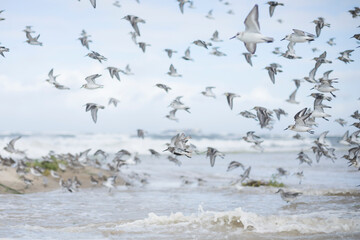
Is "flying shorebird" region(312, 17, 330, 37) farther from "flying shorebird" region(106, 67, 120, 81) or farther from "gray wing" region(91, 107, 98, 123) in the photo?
"gray wing" region(91, 107, 98, 123)

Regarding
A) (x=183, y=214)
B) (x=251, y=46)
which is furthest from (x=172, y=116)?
(x=251, y=46)

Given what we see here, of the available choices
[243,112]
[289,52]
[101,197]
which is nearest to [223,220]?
[243,112]

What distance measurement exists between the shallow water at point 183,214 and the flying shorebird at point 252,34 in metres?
3.27

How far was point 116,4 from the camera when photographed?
1542 centimetres

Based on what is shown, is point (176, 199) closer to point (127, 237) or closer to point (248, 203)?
point (248, 203)

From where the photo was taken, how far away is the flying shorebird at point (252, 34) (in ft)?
A: 23.8

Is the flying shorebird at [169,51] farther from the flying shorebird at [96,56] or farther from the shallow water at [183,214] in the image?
the shallow water at [183,214]

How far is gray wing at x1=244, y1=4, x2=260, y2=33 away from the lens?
717 centimetres

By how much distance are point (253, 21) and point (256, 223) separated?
3769mm

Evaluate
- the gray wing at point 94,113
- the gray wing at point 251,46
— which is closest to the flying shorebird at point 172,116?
the gray wing at point 94,113

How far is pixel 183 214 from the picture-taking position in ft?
34.4

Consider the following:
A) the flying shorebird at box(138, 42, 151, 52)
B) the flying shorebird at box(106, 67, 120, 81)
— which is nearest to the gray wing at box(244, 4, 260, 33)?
the flying shorebird at box(106, 67, 120, 81)

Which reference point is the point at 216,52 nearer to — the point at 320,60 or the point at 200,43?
the point at 200,43

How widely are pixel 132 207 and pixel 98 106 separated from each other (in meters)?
2.64
